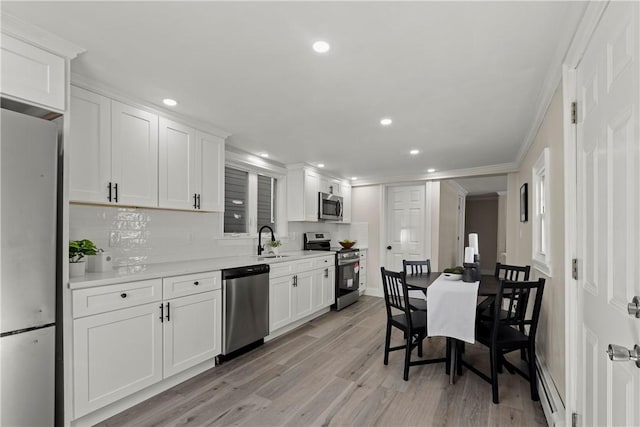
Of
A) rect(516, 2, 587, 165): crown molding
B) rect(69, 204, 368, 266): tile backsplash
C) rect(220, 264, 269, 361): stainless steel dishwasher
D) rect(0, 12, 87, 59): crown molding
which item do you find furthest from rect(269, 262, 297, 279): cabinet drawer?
rect(516, 2, 587, 165): crown molding

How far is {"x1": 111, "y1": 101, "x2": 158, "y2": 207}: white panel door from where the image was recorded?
92.7 inches

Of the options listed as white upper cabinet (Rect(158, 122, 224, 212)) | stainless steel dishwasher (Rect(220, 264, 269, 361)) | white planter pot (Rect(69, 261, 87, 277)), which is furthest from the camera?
stainless steel dishwasher (Rect(220, 264, 269, 361))

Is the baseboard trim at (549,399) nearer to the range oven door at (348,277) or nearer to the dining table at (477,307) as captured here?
the dining table at (477,307)

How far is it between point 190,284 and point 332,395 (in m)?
1.45

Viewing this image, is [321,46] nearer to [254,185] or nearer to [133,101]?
[133,101]

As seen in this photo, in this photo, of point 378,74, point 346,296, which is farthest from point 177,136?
point 346,296

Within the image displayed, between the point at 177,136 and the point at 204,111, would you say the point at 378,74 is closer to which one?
the point at 204,111

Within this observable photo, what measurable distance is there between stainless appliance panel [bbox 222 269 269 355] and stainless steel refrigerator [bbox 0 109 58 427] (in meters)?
1.32

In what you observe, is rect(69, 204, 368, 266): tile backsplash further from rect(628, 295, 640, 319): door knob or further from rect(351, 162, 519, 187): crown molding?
rect(628, 295, 640, 319): door knob

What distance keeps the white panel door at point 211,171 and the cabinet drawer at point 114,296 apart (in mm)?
978

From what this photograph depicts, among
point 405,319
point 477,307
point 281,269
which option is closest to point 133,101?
point 281,269

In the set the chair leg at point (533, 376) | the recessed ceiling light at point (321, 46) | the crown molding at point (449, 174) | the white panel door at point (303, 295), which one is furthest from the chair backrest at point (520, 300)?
the crown molding at point (449, 174)

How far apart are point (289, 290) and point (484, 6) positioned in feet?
10.6

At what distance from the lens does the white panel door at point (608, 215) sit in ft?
3.23
